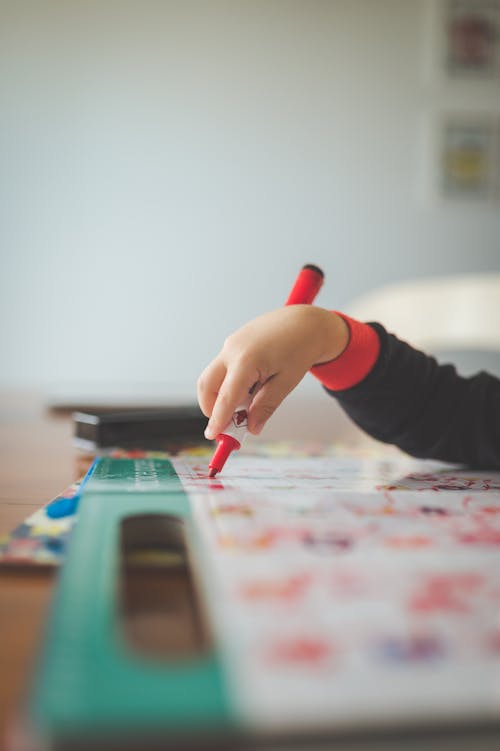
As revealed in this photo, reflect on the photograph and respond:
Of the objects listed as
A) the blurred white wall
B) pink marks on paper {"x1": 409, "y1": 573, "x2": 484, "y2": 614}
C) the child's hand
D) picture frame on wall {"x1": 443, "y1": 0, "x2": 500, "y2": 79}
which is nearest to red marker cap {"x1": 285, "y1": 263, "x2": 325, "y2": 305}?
the child's hand

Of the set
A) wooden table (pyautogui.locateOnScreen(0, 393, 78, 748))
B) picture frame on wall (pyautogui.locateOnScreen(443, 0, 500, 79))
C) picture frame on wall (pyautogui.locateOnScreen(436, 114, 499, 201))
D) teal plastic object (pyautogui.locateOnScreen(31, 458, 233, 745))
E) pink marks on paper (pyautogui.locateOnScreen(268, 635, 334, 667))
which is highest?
picture frame on wall (pyautogui.locateOnScreen(443, 0, 500, 79))

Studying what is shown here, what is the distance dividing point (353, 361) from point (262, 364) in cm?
15

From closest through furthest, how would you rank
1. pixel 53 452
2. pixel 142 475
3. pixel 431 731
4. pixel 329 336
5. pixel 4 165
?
pixel 431 731
pixel 142 475
pixel 329 336
pixel 53 452
pixel 4 165

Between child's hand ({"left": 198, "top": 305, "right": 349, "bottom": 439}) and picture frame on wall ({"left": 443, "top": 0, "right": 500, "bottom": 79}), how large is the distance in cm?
216

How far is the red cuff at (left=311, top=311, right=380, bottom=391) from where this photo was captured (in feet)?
2.12

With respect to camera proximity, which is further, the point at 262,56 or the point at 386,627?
the point at 262,56

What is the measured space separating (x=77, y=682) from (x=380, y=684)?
0.08 meters

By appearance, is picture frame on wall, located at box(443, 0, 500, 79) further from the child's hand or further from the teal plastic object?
the teal plastic object

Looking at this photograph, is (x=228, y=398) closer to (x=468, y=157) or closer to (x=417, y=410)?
(x=417, y=410)

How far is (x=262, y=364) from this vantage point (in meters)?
0.53

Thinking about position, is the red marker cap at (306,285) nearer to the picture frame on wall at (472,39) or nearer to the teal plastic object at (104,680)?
the teal plastic object at (104,680)

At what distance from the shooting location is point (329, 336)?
0.61 m

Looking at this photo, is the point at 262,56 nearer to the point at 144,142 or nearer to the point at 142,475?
the point at 144,142

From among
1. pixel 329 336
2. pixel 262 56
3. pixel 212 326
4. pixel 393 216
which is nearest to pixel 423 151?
pixel 393 216
